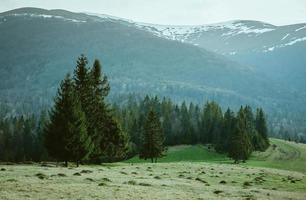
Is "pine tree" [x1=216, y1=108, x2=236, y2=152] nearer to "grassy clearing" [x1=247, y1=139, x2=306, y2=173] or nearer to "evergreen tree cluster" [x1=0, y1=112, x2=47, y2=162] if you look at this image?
"grassy clearing" [x1=247, y1=139, x2=306, y2=173]

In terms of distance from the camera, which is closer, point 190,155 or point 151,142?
point 151,142

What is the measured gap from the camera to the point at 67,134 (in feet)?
218

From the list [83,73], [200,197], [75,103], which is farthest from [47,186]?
[83,73]

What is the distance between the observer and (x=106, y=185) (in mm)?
38062

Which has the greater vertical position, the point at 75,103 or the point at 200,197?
the point at 75,103

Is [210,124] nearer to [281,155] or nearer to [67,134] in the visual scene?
[281,155]

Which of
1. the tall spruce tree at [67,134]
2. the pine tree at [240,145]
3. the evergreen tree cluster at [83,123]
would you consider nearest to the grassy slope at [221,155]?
the pine tree at [240,145]

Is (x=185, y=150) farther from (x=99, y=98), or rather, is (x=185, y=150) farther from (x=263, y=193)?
(x=263, y=193)

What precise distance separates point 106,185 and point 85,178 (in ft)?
14.7

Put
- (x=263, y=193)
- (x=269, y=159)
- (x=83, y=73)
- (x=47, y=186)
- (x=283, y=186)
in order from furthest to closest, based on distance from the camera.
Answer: (x=269, y=159), (x=83, y=73), (x=283, y=186), (x=263, y=193), (x=47, y=186)

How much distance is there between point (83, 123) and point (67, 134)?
328 centimetres

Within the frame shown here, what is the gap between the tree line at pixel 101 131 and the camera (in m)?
67.3

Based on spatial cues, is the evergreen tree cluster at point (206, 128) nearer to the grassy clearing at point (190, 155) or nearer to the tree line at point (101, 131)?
the tree line at point (101, 131)

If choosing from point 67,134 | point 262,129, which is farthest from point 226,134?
point 67,134
